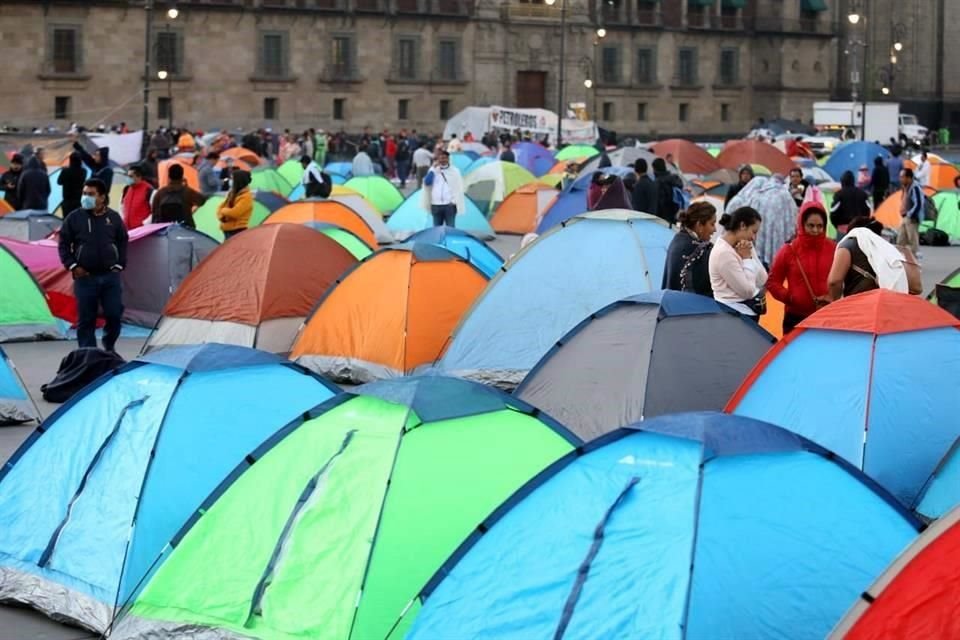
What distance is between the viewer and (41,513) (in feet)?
30.3

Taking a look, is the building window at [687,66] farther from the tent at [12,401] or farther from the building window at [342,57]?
the tent at [12,401]

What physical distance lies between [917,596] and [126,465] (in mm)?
4421

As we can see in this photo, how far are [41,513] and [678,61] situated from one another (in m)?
64.7

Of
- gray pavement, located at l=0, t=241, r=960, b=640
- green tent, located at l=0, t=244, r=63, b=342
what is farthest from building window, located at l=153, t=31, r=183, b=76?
green tent, located at l=0, t=244, r=63, b=342

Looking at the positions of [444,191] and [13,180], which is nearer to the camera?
[444,191]

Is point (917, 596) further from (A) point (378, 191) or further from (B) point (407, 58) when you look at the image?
(B) point (407, 58)

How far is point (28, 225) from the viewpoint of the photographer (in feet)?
71.7

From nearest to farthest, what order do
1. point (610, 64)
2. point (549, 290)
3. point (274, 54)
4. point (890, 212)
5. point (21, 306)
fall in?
point (549, 290), point (21, 306), point (890, 212), point (274, 54), point (610, 64)

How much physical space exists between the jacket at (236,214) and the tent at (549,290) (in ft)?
14.4

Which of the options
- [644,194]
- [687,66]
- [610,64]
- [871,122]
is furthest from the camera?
[687,66]

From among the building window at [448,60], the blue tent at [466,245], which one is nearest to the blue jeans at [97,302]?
the blue tent at [466,245]

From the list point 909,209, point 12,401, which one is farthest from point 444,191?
point 12,401

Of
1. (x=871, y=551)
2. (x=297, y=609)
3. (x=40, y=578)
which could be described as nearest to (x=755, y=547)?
(x=871, y=551)

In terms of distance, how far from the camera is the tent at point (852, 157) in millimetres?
42031
